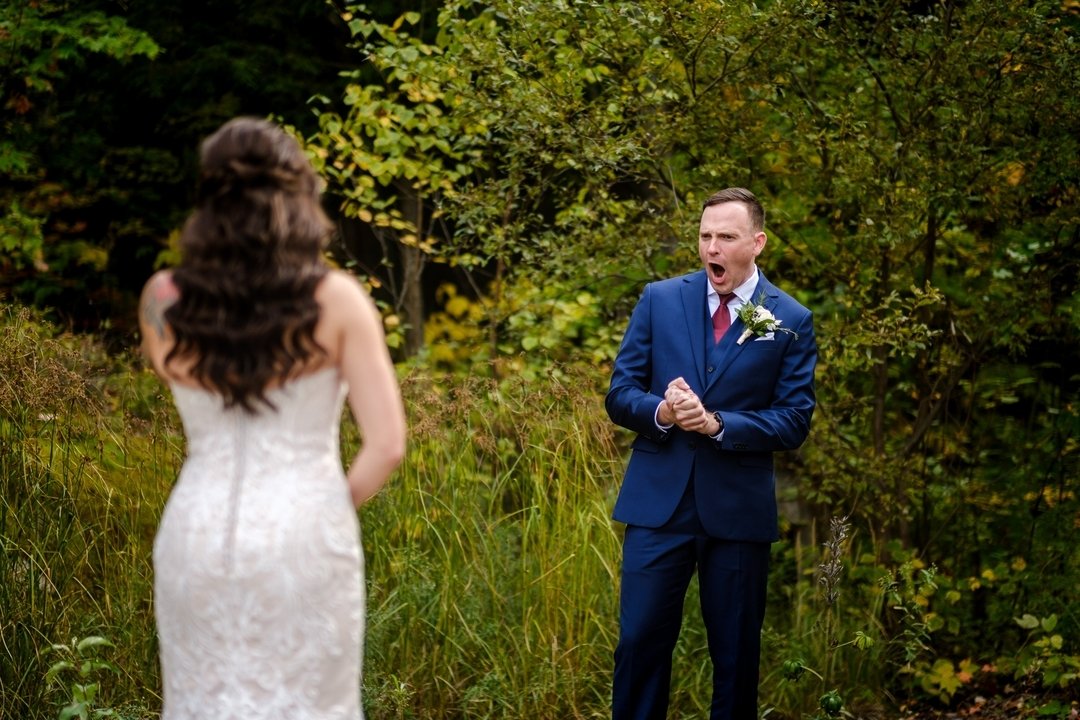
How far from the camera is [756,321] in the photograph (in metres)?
4.12

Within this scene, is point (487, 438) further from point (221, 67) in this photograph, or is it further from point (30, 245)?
point (221, 67)

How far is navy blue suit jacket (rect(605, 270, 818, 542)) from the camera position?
4117 millimetres

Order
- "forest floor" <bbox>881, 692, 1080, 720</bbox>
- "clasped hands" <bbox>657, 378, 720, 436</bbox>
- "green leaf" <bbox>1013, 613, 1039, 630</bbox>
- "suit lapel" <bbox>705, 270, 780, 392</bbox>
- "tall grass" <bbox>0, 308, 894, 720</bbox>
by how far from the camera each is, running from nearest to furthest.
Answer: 1. "clasped hands" <bbox>657, 378, 720, 436</bbox>
2. "suit lapel" <bbox>705, 270, 780, 392</bbox>
3. "tall grass" <bbox>0, 308, 894, 720</bbox>
4. "forest floor" <bbox>881, 692, 1080, 720</bbox>
5. "green leaf" <bbox>1013, 613, 1039, 630</bbox>

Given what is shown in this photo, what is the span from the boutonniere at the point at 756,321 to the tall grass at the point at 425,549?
1366 mm

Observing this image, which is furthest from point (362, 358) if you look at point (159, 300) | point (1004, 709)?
point (1004, 709)

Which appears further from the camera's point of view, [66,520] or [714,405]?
[66,520]

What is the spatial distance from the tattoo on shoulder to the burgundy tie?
207cm

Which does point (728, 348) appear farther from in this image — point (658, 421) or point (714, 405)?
point (658, 421)

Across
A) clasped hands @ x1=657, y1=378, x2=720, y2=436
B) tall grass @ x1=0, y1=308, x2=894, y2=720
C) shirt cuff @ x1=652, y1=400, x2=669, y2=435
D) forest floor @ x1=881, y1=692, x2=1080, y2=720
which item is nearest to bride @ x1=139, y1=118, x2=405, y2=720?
clasped hands @ x1=657, y1=378, x2=720, y2=436

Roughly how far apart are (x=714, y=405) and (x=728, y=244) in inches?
20.3

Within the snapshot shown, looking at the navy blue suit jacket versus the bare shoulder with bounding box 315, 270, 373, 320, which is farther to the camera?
the navy blue suit jacket

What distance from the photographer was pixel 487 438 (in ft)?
18.1

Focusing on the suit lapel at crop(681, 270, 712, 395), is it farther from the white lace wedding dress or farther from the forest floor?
the forest floor

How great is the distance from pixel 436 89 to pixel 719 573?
10.4 ft
